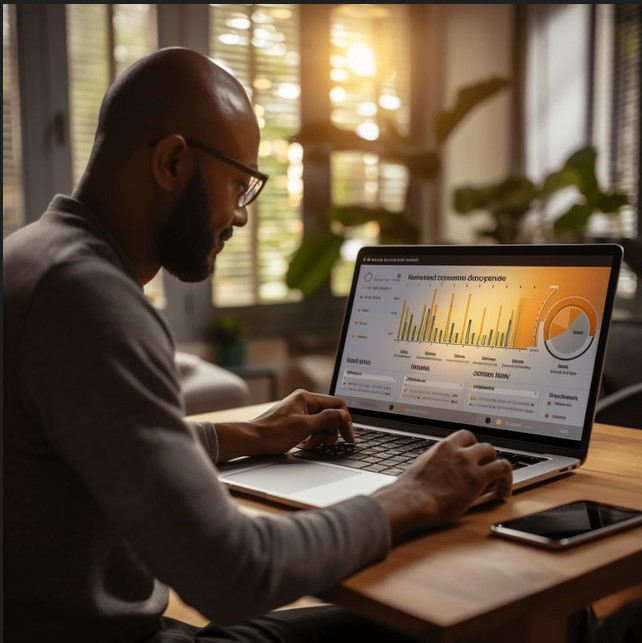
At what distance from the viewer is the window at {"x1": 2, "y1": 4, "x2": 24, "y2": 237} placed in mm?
3518

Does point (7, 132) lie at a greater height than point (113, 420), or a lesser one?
greater

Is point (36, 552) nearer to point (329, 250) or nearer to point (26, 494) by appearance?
point (26, 494)

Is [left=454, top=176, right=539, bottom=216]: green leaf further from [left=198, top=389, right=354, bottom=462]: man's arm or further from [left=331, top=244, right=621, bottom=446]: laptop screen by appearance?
[left=198, top=389, right=354, bottom=462]: man's arm

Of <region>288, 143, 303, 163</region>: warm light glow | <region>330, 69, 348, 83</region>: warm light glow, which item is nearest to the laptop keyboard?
<region>288, 143, 303, 163</region>: warm light glow

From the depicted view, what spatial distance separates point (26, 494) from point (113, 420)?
0.51 ft

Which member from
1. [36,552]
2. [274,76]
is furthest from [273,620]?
[274,76]

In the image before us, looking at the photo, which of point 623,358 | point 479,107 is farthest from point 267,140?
point 623,358

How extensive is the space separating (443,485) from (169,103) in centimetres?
50

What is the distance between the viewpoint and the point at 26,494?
812 mm

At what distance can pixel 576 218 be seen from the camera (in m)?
3.53

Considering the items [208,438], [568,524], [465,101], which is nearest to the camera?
[568,524]

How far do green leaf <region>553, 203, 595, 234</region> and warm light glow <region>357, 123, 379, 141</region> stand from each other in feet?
3.84

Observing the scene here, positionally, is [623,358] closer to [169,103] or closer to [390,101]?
[169,103]

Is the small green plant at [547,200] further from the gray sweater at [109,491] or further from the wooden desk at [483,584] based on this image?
the gray sweater at [109,491]
